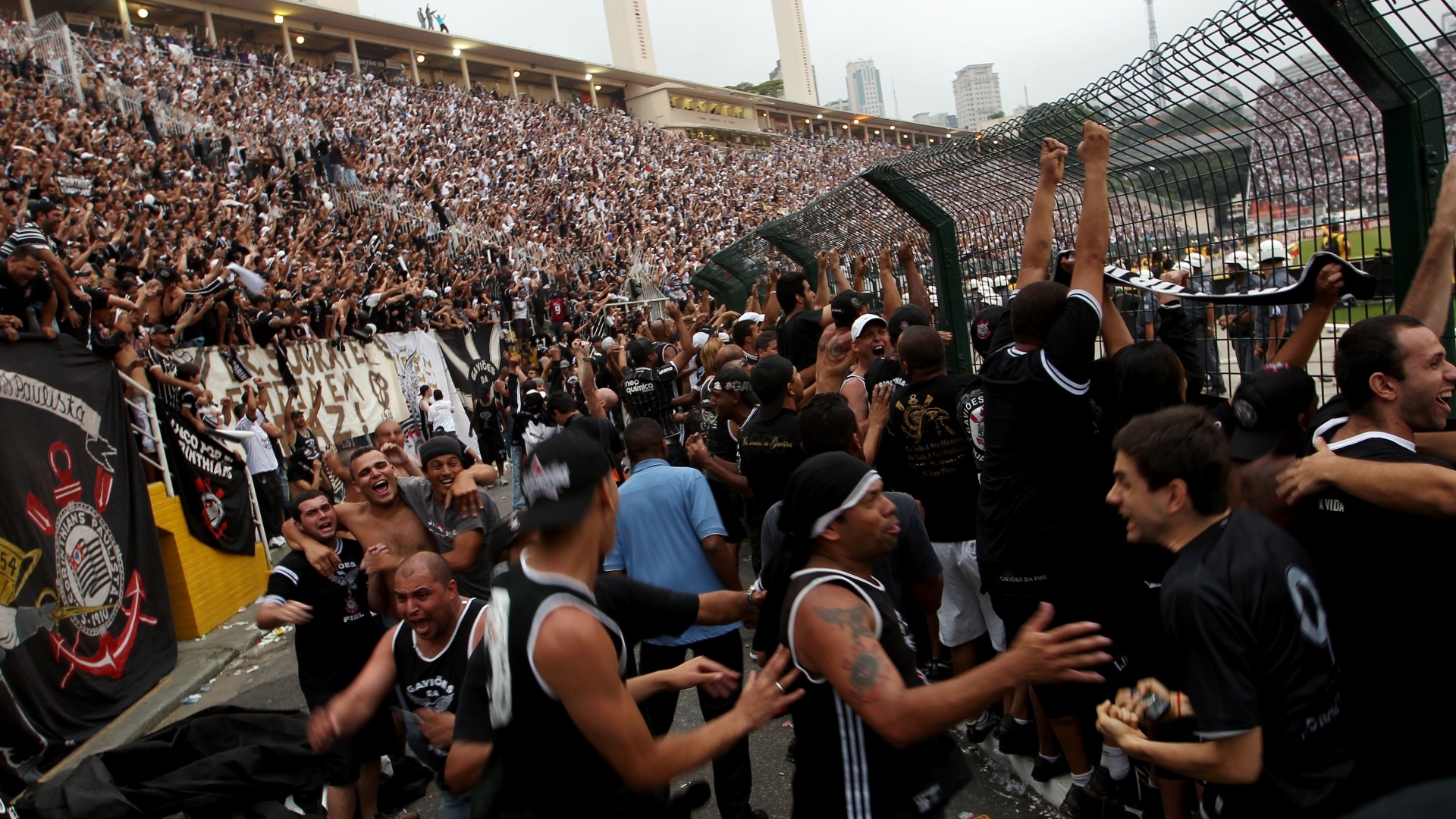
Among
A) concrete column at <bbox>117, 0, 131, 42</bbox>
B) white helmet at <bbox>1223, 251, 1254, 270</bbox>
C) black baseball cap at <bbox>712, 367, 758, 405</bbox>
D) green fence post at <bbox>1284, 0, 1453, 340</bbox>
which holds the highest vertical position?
concrete column at <bbox>117, 0, 131, 42</bbox>

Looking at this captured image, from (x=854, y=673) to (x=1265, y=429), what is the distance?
137 cm

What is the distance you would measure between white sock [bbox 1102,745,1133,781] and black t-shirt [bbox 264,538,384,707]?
3237 millimetres

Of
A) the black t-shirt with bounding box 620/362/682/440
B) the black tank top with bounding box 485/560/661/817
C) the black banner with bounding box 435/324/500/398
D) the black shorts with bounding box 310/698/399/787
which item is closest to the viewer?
the black tank top with bounding box 485/560/661/817

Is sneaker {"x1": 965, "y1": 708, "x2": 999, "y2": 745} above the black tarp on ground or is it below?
below

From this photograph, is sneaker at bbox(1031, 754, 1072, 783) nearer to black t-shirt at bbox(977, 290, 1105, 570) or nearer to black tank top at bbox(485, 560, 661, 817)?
black t-shirt at bbox(977, 290, 1105, 570)

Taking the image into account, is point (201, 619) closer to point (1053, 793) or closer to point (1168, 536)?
point (1053, 793)

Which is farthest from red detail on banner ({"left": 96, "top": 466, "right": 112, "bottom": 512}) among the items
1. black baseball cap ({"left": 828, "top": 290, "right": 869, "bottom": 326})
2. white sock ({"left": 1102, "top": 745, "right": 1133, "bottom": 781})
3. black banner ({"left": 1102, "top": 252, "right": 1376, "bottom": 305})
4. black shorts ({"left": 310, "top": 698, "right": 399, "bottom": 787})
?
black banner ({"left": 1102, "top": 252, "right": 1376, "bottom": 305})

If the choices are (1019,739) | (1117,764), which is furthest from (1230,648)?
(1019,739)

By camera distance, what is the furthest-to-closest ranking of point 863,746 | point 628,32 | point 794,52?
point 794,52 → point 628,32 → point 863,746

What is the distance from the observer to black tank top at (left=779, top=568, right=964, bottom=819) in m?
2.23

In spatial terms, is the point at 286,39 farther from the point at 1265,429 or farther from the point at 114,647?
the point at 1265,429

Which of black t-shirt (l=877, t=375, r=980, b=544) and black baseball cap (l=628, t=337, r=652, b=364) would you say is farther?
black baseball cap (l=628, t=337, r=652, b=364)

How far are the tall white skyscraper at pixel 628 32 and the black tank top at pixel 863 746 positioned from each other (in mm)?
73912

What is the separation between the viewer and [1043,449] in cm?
330
